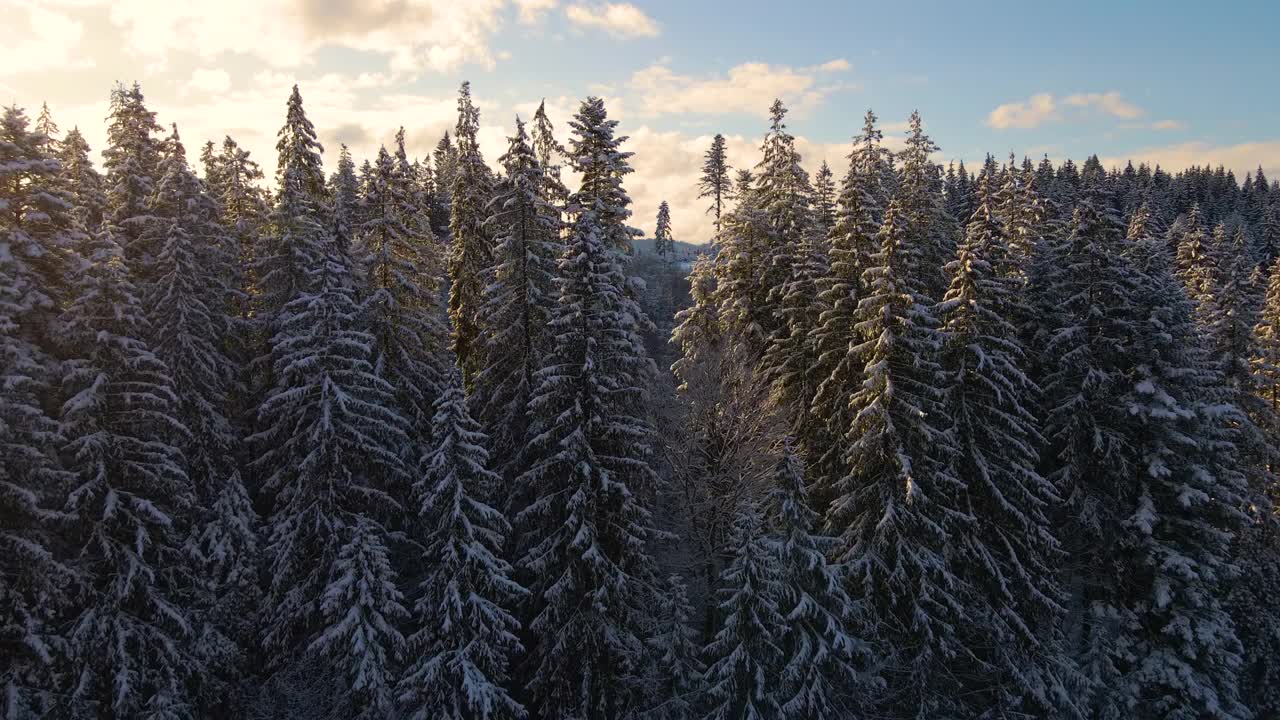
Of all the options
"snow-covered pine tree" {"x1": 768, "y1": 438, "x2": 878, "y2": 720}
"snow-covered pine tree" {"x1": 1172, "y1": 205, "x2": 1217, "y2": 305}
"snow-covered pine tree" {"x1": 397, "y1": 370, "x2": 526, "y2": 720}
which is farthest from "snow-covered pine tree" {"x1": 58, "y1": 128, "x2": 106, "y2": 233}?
"snow-covered pine tree" {"x1": 1172, "y1": 205, "x2": 1217, "y2": 305}

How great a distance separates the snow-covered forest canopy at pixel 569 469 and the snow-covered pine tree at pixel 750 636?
12 centimetres

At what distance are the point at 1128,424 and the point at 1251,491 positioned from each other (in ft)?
30.7

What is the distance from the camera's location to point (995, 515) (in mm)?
24125

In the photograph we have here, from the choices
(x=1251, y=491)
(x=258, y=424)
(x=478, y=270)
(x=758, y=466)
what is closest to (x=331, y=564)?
(x=258, y=424)

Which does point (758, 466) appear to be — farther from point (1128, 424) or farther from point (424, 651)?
point (1128, 424)

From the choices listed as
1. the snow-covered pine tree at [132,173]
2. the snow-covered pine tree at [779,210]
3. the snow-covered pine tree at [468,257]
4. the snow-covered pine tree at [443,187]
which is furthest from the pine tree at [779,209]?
the snow-covered pine tree at [443,187]

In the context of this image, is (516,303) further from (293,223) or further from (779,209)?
(779,209)

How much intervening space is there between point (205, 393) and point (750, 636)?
20.4 m

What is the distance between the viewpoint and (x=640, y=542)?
20.8 metres

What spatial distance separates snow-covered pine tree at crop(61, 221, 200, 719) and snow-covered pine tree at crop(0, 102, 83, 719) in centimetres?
58

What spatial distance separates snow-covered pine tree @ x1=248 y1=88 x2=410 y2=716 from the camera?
19750 mm

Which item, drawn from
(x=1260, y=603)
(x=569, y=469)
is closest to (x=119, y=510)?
(x=569, y=469)

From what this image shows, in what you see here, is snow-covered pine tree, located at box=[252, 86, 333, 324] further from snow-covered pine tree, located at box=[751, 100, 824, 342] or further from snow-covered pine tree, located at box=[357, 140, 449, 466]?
snow-covered pine tree, located at box=[751, 100, 824, 342]

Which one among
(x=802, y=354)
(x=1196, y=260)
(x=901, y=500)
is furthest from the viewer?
(x=1196, y=260)
